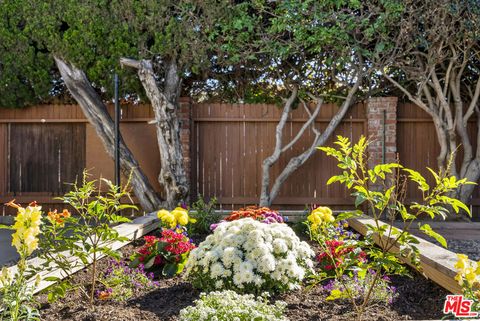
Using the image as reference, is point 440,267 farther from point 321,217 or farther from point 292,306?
point 292,306

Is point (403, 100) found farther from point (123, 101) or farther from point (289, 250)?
point (289, 250)

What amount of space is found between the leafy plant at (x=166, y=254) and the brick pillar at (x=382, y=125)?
5119 millimetres

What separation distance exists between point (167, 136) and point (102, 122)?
45.7 inches

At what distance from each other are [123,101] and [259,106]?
7.64 feet

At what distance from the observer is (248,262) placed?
3340 mm

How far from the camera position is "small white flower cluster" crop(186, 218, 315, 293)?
3.29 meters

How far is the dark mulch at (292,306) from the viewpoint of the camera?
2.93 m

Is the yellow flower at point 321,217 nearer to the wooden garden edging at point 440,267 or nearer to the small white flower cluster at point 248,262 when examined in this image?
the small white flower cluster at point 248,262

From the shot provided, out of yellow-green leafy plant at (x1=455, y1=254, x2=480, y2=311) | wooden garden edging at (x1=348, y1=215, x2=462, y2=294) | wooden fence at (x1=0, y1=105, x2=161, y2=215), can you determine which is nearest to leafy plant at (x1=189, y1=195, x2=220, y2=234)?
wooden garden edging at (x1=348, y1=215, x2=462, y2=294)

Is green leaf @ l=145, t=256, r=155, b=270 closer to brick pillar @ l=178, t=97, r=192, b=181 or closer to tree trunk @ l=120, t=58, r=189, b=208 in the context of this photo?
tree trunk @ l=120, t=58, r=189, b=208

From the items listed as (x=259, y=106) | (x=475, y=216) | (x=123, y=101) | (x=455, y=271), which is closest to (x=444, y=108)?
(x=475, y=216)

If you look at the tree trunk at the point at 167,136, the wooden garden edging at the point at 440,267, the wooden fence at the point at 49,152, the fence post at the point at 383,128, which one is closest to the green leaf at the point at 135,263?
the wooden garden edging at the point at 440,267

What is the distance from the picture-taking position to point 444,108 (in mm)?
8375

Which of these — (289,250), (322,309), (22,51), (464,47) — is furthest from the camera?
(22,51)
